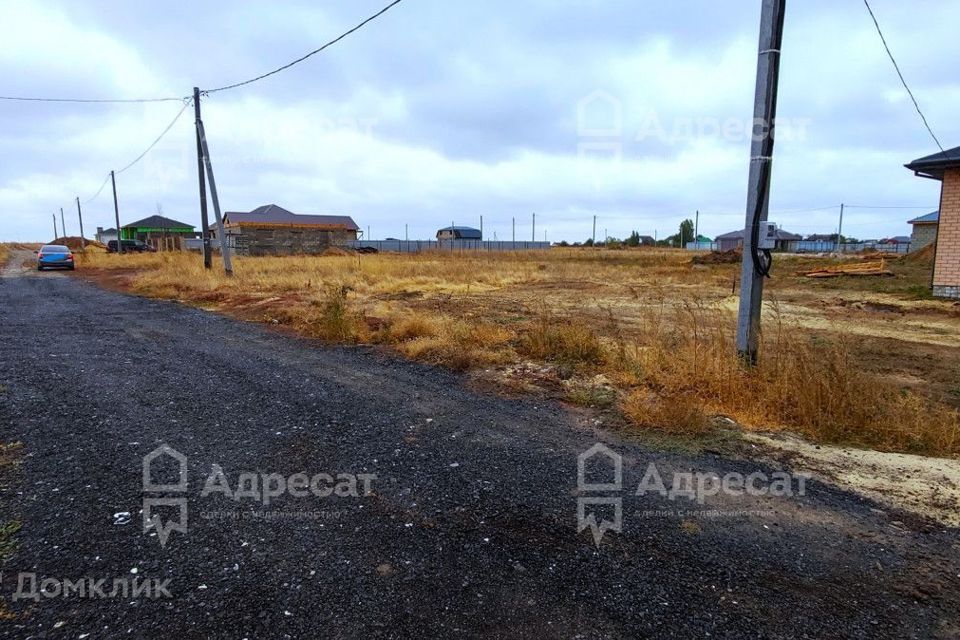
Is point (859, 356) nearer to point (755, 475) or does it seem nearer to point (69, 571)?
point (755, 475)

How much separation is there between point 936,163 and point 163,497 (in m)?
16.1

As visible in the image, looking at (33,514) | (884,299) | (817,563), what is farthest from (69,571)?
(884,299)

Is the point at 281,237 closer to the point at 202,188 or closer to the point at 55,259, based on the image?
the point at 55,259

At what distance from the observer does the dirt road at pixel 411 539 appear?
215 centimetres

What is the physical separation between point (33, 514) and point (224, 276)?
17.6 meters

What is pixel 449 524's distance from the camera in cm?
286

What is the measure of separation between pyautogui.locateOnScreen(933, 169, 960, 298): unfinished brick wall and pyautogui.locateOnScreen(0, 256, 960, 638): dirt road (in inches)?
517

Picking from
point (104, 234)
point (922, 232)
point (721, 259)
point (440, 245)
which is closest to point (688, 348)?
point (721, 259)

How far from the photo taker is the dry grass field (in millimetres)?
4340

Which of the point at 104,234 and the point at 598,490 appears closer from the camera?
the point at 598,490

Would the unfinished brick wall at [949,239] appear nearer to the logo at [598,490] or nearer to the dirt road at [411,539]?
the dirt road at [411,539]

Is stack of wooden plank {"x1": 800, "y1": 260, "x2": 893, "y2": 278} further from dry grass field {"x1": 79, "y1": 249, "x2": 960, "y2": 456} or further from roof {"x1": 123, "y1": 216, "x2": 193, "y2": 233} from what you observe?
roof {"x1": 123, "y1": 216, "x2": 193, "y2": 233}

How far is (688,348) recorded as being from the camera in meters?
5.88

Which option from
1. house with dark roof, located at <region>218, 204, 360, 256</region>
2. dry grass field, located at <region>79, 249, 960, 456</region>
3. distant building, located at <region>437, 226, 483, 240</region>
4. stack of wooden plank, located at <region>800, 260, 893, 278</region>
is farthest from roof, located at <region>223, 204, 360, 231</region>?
stack of wooden plank, located at <region>800, 260, 893, 278</region>
